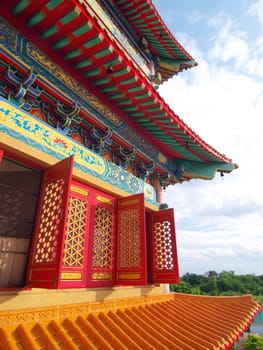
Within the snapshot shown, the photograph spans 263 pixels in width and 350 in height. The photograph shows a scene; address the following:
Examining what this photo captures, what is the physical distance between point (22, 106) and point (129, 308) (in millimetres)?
3312

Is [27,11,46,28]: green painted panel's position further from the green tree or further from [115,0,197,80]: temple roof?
the green tree

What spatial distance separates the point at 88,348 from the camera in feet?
7.34

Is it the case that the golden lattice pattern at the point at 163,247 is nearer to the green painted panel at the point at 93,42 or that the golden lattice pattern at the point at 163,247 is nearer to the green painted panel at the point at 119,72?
the green painted panel at the point at 119,72

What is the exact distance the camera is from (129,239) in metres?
4.09

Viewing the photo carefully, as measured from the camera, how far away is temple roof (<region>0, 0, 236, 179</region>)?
9.15 ft

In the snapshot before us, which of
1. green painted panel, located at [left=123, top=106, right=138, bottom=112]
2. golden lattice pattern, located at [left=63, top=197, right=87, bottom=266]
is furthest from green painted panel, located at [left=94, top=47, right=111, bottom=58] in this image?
golden lattice pattern, located at [left=63, top=197, right=87, bottom=266]

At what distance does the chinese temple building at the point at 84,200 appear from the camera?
104 inches

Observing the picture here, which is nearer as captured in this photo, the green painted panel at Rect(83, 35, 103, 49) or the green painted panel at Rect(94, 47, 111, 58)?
the green painted panel at Rect(83, 35, 103, 49)

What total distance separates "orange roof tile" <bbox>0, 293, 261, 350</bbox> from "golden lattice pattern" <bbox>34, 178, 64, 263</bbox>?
584 millimetres

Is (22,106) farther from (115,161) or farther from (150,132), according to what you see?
(150,132)

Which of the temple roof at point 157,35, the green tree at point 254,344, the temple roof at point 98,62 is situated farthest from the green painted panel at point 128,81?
the green tree at point 254,344

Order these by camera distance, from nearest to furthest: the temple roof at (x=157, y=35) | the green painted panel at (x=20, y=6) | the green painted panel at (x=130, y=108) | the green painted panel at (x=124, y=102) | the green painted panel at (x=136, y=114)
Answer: the green painted panel at (x=20, y=6) → the green painted panel at (x=124, y=102) → the green painted panel at (x=130, y=108) → the green painted panel at (x=136, y=114) → the temple roof at (x=157, y=35)

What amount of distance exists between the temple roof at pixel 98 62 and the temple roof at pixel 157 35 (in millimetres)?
3333

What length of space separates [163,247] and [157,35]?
6.12 meters
